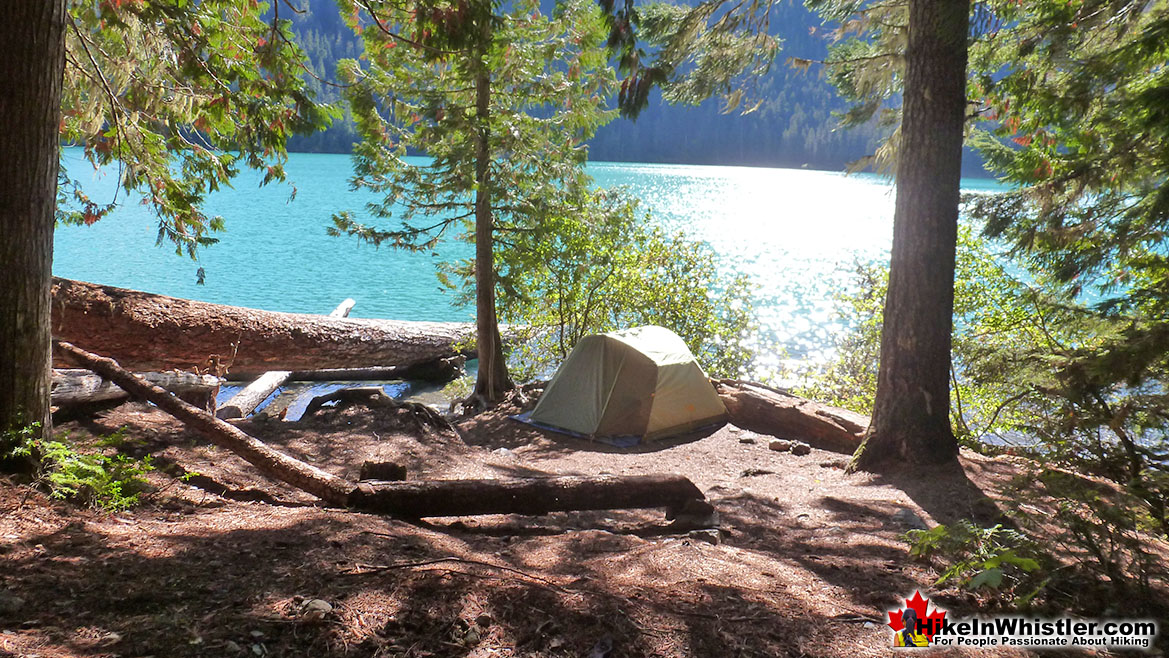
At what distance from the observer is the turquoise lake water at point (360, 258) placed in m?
24.0

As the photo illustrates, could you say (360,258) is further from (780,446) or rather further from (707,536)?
(707,536)

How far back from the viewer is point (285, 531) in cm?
355

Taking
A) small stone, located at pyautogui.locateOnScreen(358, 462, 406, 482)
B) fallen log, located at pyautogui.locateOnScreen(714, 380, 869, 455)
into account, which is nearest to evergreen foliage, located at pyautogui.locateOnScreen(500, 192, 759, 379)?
fallen log, located at pyautogui.locateOnScreen(714, 380, 869, 455)

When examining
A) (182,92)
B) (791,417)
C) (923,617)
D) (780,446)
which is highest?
(182,92)

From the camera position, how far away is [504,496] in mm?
4270

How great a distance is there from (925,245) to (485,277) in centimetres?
764

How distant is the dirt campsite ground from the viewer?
93.9 inches

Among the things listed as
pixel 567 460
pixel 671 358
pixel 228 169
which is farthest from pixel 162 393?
pixel 671 358

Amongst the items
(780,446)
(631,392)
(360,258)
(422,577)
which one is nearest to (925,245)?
(780,446)

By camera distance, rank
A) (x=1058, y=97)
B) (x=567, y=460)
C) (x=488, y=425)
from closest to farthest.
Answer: (x=1058, y=97)
(x=567, y=460)
(x=488, y=425)

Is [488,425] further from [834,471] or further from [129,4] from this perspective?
[129,4]

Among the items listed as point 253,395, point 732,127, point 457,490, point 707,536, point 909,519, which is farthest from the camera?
point 732,127

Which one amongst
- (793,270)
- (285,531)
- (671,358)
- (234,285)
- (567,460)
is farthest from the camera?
(793,270)

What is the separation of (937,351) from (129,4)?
7.41 m
